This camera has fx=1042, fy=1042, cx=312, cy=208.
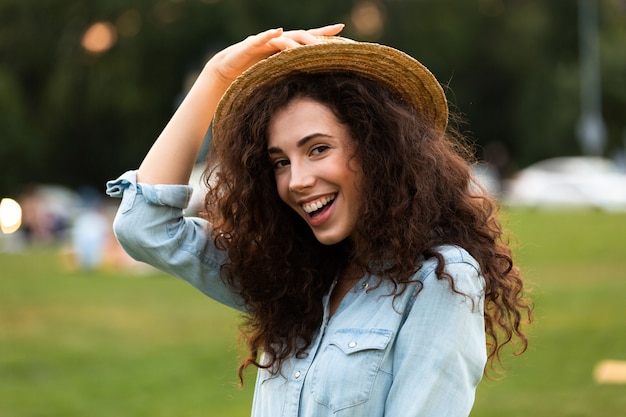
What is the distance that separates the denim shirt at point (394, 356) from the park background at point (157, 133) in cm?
430

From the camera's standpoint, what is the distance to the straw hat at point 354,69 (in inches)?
106

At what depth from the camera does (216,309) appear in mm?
12398

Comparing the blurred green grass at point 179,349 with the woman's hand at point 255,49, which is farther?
the blurred green grass at point 179,349

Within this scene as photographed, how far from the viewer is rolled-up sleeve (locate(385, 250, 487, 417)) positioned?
91.8 inches

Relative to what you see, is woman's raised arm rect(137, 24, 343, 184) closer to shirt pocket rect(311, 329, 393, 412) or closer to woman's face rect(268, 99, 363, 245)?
woman's face rect(268, 99, 363, 245)

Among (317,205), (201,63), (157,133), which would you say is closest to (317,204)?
(317,205)

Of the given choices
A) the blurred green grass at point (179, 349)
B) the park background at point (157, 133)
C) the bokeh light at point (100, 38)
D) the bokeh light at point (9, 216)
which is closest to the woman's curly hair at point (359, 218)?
the blurred green grass at point (179, 349)

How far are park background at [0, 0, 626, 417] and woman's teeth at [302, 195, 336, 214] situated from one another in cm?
433

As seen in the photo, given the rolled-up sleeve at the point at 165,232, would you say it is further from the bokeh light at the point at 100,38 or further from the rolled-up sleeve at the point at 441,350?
the bokeh light at the point at 100,38

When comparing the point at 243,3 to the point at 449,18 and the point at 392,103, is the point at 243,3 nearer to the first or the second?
the point at 449,18

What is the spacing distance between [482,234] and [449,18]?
150ft

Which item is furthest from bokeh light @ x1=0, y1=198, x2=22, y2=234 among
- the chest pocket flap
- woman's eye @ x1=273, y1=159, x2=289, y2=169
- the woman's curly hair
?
the chest pocket flap

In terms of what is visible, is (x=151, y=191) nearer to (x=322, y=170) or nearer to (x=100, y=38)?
(x=322, y=170)

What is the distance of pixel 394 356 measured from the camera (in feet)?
7.98
